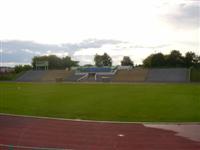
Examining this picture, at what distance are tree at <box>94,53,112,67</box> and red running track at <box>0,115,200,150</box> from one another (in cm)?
10073

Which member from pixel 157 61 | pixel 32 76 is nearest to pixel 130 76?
pixel 157 61

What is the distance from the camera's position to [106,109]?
18.4 meters

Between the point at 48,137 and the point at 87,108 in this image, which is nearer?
the point at 48,137

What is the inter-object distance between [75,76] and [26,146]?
6203 cm

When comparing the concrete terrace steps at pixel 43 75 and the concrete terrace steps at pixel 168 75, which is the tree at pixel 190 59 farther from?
the concrete terrace steps at pixel 43 75

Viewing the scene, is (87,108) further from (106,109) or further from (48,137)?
(48,137)

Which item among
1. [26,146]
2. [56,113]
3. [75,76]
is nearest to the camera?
[26,146]

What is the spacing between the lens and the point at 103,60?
115375 millimetres

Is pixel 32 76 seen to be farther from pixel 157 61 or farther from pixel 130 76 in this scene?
pixel 157 61

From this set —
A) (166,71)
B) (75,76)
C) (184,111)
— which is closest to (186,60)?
(166,71)

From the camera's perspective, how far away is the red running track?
33.3ft

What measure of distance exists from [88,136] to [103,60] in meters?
104

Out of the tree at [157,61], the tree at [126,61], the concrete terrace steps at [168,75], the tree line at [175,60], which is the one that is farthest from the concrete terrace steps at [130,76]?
the tree at [126,61]

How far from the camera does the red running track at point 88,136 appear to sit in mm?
10156
